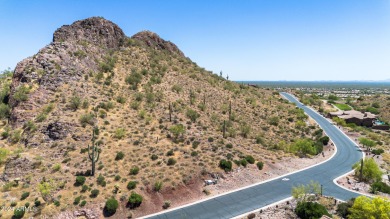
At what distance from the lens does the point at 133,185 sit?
121 feet

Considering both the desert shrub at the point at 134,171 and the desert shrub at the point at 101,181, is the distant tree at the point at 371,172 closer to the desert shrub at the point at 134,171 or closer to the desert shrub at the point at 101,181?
the desert shrub at the point at 134,171

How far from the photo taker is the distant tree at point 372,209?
24.6 m

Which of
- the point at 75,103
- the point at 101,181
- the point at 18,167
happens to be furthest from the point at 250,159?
the point at 18,167

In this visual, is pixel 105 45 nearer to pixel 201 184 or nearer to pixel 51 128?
pixel 51 128

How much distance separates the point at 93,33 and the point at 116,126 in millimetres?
47234

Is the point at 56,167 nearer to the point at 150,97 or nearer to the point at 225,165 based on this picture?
the point at 225,165

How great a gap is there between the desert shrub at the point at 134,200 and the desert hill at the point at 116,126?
672mm

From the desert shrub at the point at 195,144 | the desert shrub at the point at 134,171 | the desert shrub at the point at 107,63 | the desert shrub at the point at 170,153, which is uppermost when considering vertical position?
the desert shrub at the point at 107,63

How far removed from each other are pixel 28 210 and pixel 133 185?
12.9 m

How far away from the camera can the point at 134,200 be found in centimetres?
3416

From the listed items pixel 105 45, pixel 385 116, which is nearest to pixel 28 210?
pixel 105 45

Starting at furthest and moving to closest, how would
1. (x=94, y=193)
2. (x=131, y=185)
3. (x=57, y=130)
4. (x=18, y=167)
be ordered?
(x=57, y=130)
(x=18, y=167)
(x=131, y=185)
(x=94, y=193)

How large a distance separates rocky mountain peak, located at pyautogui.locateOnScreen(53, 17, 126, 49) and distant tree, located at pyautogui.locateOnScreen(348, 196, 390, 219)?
265 ft

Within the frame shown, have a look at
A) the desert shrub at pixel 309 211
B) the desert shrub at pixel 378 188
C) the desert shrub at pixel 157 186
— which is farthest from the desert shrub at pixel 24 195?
the desert shrub at pixel 378 188
